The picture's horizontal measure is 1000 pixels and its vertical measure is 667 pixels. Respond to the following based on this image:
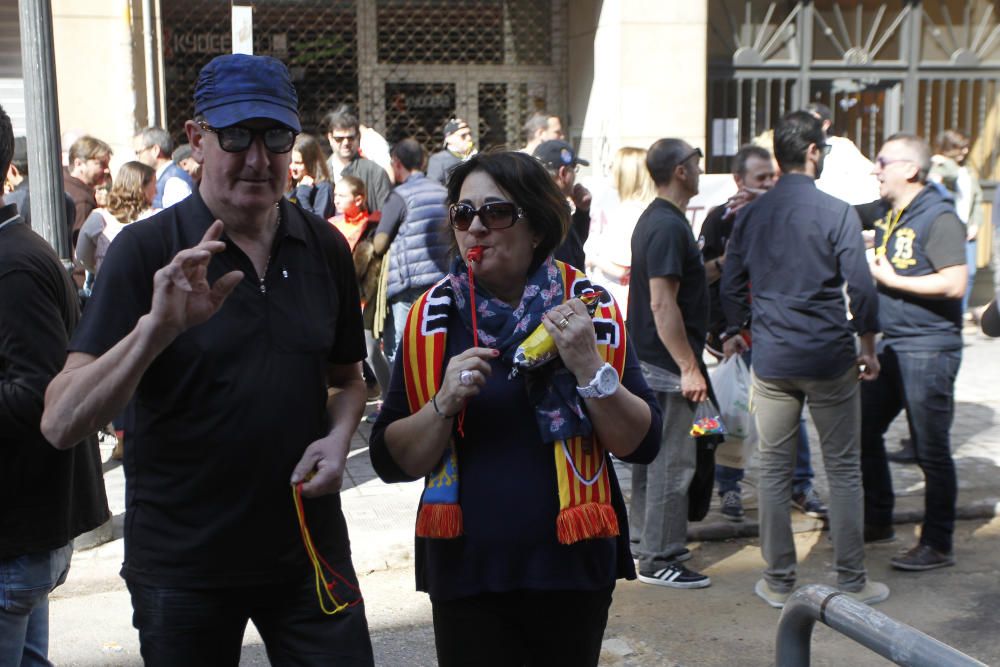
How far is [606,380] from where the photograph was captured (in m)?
2.72

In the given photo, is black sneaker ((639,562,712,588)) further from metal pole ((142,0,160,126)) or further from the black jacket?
metal pole ((142,0,160,126))

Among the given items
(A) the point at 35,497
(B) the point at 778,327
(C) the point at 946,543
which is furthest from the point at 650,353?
(A) the point at 35,497

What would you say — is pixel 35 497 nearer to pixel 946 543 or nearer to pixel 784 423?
pixel 784 423

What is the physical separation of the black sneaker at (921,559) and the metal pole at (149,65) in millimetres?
7950

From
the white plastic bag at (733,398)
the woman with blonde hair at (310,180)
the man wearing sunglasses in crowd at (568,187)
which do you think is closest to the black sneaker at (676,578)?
the white plastic bag at (733,398)

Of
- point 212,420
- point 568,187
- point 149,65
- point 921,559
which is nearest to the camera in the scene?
point 212,420

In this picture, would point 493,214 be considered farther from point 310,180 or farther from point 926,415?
point 310,180

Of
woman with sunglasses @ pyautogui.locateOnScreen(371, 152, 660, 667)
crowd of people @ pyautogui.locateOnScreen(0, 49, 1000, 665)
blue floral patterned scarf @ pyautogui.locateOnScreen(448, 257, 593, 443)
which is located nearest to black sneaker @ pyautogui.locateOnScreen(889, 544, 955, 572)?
crowd of people @ pyautogui.locateOnScreen(0, 49, 1000, 665)

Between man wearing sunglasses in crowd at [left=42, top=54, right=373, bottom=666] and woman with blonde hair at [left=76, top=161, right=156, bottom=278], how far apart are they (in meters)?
4.67

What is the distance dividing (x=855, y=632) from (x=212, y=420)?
1459mm

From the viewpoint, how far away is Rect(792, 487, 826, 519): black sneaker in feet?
21.6

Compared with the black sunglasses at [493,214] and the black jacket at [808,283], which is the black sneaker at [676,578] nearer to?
the black jacket at [808,283]

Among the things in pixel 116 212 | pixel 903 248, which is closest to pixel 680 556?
pixel 903 248

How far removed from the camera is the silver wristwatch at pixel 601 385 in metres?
2.71
